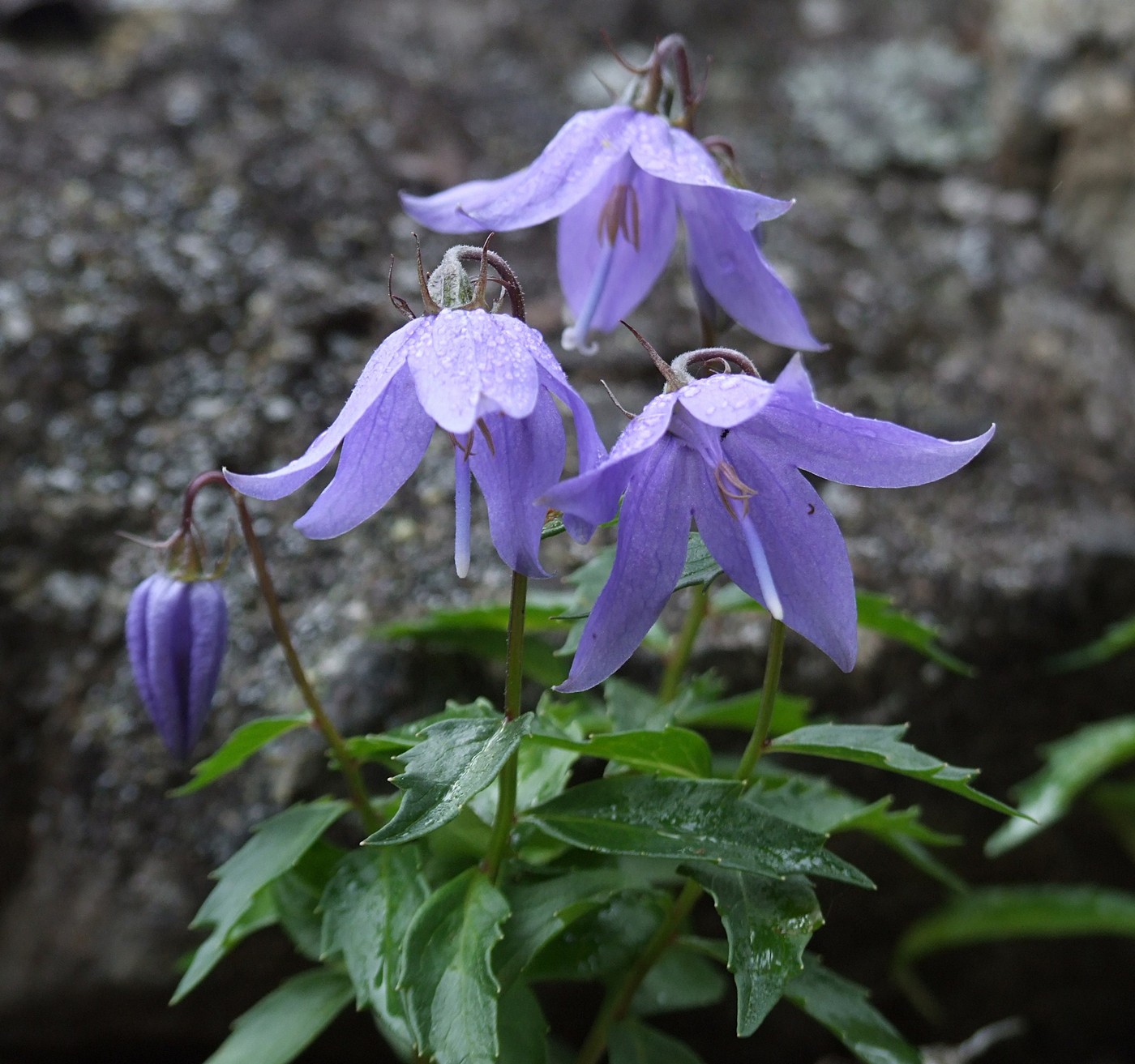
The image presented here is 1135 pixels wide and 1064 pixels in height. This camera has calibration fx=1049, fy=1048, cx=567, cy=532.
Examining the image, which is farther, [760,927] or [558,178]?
[558,178]

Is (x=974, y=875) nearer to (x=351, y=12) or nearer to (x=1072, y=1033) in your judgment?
(x=1072, y=1033)

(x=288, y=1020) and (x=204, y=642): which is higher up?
(x=204, y=642)

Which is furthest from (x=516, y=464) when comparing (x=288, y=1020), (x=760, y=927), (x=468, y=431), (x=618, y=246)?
(x=288, y=1020)

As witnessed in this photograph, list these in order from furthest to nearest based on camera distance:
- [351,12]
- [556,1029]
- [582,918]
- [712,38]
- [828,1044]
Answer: [712,38], [351,12], [828,1044], [556,1029], [582,918]

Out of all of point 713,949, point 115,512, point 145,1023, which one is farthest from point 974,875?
point 115,512

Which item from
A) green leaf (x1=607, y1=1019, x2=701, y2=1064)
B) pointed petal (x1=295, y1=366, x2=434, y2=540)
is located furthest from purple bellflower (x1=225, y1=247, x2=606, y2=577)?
green leaf (x1=607, y1=1019, x2=701, y2=1064)

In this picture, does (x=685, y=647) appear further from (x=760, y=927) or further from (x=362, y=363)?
(x=362, y=363)

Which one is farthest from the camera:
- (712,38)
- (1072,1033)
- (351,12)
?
(712,38)
